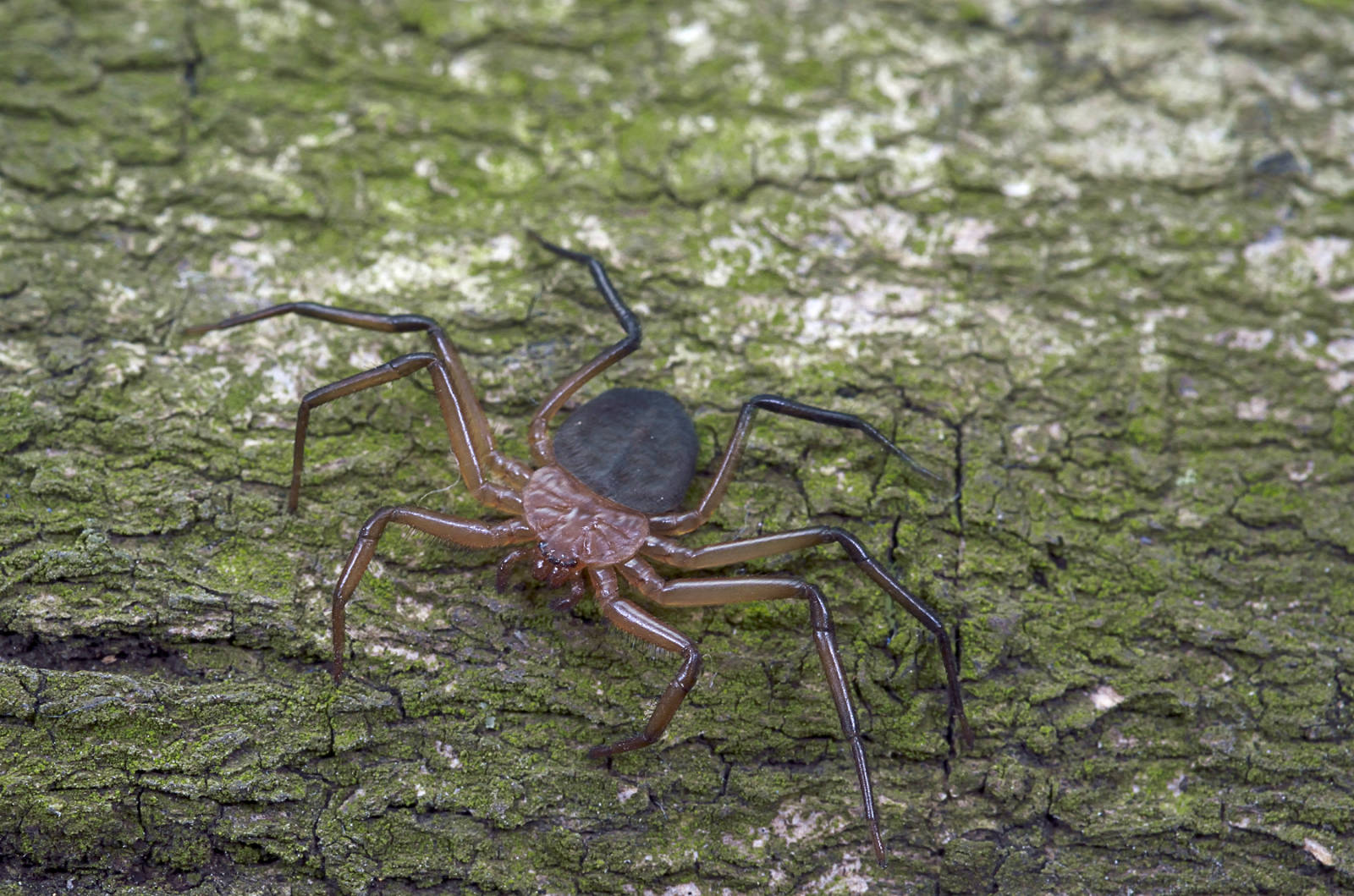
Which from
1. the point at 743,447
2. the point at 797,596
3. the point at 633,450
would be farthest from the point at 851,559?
the point at 633,450

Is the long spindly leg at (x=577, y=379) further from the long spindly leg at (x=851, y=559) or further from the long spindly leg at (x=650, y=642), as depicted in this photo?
the long spindly leg at (x=851, y=559)

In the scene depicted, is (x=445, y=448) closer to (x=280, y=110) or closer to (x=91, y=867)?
(x=91, y=867)

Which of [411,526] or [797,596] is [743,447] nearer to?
[797,596]

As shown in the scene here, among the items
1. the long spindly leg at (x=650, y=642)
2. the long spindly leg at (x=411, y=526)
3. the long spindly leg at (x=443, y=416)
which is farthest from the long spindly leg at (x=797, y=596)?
the long spindly leg at (x=443, y=416)

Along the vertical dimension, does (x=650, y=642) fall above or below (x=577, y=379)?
below

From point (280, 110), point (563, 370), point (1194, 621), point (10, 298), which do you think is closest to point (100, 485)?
point (10, 298)
